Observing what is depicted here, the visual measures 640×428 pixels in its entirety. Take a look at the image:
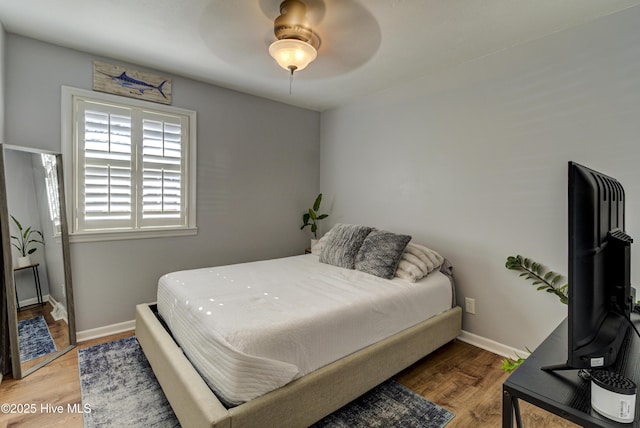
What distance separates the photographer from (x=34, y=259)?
225cm

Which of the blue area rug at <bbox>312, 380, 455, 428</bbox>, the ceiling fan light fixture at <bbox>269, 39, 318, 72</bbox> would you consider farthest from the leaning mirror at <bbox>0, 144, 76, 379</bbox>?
the blue area rug at <bbox>312, 380, 455, 428</bbox>

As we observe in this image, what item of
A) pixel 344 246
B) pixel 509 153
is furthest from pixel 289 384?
pixel 509 153

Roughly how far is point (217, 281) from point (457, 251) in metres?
2.11

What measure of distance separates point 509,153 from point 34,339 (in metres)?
3.89

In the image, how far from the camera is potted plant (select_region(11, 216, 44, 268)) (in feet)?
6.97

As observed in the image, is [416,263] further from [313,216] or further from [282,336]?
[313,216]

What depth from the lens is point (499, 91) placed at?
2.48 m

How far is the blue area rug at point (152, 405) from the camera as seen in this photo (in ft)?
5.60

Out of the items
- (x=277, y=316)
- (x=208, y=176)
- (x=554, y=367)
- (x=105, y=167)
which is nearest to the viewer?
(x=554, y=367)

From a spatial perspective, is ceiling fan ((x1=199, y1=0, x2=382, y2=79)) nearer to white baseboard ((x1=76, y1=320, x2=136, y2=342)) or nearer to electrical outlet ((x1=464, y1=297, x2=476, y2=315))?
electrical outlet ((x1=464, y1=297, x2=476, y2=315))

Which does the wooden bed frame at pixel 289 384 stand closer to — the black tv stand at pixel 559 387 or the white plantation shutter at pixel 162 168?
the black tv stand at pixel 559 387

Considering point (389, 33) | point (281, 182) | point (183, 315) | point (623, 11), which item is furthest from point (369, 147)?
point (183, 315)

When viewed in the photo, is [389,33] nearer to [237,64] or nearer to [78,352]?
[237,64]

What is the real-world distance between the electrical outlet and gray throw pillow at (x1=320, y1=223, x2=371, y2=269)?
1068 mm
